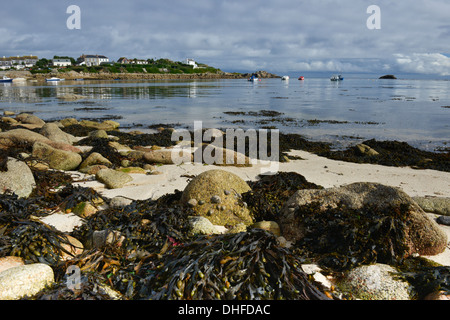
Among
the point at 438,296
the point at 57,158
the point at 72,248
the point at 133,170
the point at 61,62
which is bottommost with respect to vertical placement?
the point at 438,296

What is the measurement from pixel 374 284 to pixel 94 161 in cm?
714

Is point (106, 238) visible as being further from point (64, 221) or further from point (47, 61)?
point (47, 61)

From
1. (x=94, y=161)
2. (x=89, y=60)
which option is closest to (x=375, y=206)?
(x=94, y=161)

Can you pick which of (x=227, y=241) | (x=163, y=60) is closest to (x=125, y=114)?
(x=227, y=241)

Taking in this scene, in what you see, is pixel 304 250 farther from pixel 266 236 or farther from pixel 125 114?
pixel 125 114

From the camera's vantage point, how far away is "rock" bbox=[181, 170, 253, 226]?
5012 mm

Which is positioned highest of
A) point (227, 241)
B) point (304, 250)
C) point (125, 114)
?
point (125, 114)

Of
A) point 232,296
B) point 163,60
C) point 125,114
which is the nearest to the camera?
point 232,296

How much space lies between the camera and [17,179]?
567 centimetres

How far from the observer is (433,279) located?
334cm

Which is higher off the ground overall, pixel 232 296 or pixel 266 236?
pixel 266 236

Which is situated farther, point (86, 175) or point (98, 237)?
point (86, 175)

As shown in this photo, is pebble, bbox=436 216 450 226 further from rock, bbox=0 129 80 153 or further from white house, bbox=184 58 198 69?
white house, bbox=184 58 198 69

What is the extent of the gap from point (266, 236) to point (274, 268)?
47 cm
